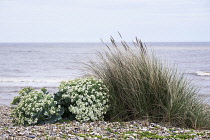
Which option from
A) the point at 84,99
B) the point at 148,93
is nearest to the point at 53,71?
the point at 84,99

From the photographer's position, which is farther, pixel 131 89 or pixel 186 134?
pixel 131 89

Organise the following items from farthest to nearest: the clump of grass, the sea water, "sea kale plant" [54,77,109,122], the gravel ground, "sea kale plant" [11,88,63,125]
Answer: the sea water
the clump of grass
"sea kale plant" [54,77,109,122]
"sea kale plant" [11,88,63,125]
the gravel ground

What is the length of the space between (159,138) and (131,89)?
1.35m

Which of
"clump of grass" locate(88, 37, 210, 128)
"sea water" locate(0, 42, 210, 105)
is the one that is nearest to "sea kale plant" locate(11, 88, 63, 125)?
"sea water" locate(0, 42, 210, 105)

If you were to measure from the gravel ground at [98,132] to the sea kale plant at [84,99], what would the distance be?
205mm

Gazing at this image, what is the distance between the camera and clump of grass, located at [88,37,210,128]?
5039 millimetres

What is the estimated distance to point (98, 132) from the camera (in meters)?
4.14

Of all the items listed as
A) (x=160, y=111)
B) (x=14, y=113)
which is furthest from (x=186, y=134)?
(x=14, y=113)

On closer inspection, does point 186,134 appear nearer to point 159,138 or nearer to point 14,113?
point 159,138

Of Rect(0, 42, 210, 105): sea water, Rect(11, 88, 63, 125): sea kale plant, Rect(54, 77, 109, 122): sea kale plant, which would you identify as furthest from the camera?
Rect(0, 42, 210, 105): sea water

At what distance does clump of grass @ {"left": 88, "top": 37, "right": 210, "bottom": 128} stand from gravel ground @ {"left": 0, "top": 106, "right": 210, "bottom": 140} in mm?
359

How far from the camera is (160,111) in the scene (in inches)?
203

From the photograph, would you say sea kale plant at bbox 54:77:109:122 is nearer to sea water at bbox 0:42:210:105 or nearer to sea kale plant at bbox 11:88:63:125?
sea kale plant at bbox 11:88:63:125

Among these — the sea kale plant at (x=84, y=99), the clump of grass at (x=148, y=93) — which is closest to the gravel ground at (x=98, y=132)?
the sea kale plant at (x=84, y=99)
